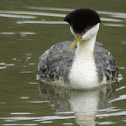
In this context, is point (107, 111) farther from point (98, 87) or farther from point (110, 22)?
point (110, 22)

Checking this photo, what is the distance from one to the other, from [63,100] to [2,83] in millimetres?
1780

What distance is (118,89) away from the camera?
43.9ft

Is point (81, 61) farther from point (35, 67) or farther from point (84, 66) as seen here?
point (35, 67)

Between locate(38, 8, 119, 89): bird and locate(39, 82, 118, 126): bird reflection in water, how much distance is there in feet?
0.55

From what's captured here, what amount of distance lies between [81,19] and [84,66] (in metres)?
1.36

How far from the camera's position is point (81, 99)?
1257cm

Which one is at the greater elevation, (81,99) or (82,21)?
(82,21)

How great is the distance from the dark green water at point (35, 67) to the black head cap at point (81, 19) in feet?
5.39

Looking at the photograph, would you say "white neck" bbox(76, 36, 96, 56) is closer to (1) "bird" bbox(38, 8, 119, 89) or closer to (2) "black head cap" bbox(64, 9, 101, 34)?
(1) "bird" bbox(38, 8, 119, 89)

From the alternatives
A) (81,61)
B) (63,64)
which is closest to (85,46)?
(81,61)

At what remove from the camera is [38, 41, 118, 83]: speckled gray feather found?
13.4 meters

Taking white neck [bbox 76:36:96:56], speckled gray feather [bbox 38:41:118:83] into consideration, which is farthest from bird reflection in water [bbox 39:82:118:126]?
white neck [bbox 76:36:96:56]

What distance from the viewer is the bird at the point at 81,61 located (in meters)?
12.5

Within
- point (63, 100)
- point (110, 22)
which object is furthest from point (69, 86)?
point (110, 22)
